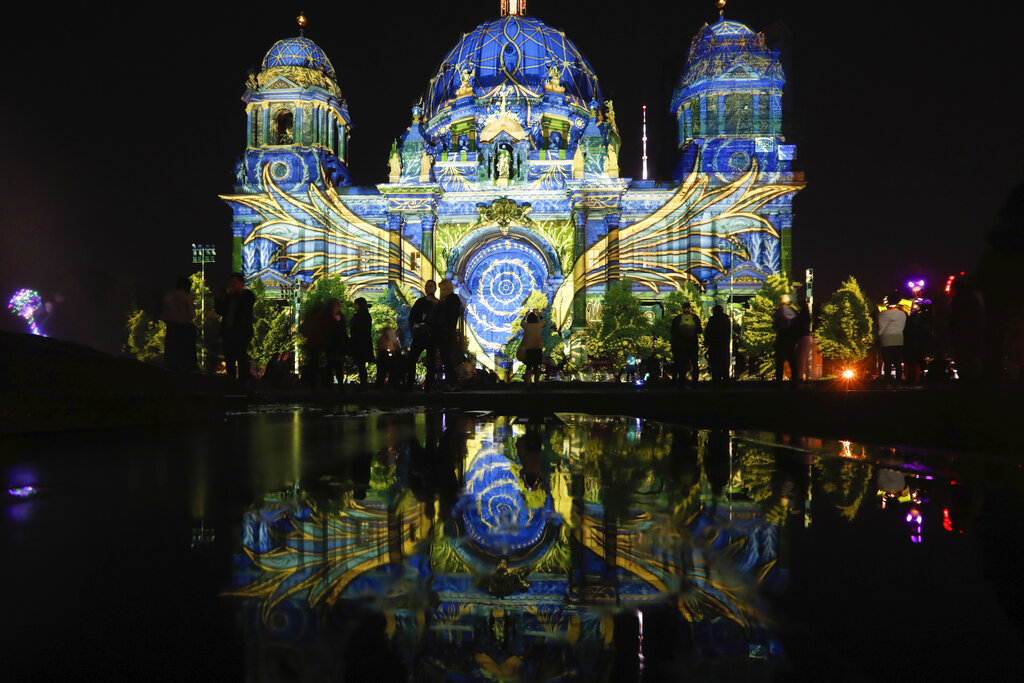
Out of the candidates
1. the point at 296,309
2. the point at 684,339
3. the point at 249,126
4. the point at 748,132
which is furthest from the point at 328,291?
the point at 684,339

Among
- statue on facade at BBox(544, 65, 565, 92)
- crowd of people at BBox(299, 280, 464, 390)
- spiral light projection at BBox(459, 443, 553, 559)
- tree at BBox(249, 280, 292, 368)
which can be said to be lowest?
spiral light projection at BBox(459, 443, 553, 559)

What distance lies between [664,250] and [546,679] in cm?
4470

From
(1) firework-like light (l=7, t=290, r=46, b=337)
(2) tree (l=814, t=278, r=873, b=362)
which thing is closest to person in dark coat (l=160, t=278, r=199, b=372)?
(2) tree (l=814, t=278, r=873, b=362)

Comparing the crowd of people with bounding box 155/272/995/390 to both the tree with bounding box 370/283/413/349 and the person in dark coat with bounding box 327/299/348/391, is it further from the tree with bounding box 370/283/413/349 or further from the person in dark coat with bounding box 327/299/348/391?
the tree with bounding box 370/283/413/349

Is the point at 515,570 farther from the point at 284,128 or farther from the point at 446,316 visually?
the point at 284,128

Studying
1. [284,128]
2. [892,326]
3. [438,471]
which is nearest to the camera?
[438,471]

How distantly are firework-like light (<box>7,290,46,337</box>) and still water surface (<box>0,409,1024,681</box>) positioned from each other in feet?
172

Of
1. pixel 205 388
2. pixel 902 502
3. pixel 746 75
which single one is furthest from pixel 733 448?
pixel 746 75

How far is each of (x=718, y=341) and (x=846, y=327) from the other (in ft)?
115

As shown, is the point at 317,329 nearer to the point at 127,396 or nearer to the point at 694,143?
the point at 127,396

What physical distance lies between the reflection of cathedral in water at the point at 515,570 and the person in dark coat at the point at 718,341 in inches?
457

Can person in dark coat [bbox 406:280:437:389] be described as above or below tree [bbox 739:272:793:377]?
below

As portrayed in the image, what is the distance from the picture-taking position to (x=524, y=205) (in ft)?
145

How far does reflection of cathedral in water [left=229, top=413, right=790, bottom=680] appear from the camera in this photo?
2.40ft
